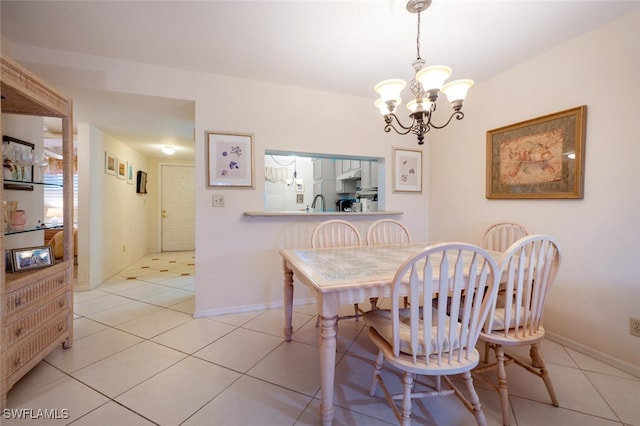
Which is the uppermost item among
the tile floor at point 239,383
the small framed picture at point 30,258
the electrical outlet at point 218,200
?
the electrical outlet at point 218,200

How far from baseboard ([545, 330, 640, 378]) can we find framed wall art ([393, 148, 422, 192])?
1.84 m

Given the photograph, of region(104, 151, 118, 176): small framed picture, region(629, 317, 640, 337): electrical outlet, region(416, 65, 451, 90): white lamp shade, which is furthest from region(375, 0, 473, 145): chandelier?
region(104, 151, 118, 176): small framed picture

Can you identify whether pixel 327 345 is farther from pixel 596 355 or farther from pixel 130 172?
pixel 130 172

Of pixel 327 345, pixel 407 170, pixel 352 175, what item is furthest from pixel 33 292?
pixel 352 175

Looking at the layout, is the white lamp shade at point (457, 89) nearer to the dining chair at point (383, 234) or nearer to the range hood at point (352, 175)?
the dining chair at point (383, 234)

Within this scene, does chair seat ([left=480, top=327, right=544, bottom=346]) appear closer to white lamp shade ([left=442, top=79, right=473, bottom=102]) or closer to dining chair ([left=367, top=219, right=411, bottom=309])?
dining chair ([left=367, top=219, right=411, bottom=309])

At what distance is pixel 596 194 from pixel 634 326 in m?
0.87

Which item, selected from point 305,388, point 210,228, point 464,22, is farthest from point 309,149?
point 305,388

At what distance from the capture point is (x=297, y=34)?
6.29 ft

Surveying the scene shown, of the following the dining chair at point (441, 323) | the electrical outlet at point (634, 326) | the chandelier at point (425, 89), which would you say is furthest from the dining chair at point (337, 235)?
the electrical outlet at point (634, 326)

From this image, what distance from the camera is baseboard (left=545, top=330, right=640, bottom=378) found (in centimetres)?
167

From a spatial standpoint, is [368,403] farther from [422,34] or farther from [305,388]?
[422,34]

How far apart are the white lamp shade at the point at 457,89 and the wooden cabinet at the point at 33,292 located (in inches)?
91.5

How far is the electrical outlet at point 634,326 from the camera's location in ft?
5.53
